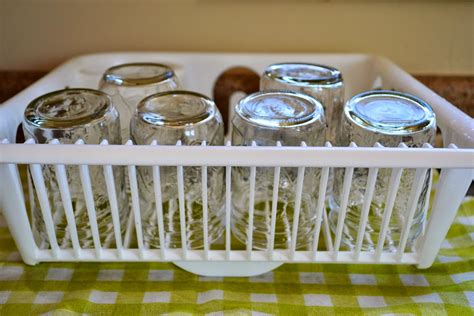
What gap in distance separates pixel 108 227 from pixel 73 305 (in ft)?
0.27

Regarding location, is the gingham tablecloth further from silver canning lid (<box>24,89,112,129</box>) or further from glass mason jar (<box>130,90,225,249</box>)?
silver canning lid (<box>24,89,112,129</box>)

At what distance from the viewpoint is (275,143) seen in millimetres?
389

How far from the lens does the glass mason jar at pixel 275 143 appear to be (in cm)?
38

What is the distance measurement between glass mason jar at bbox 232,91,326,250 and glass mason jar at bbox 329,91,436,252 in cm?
3

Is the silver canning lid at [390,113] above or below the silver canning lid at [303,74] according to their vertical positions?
above

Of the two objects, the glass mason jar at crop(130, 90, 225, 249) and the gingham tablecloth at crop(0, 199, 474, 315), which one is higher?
the glass mason jar at crop(130, 90, 225, 249)

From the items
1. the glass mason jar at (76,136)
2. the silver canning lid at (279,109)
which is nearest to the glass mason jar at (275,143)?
the silver canning lid at (279,109)

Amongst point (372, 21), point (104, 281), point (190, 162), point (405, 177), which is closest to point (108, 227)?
point (104, 281)

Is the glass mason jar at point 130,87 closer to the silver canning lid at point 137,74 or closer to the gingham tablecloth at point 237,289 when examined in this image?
the silver canning lid at point 137,74

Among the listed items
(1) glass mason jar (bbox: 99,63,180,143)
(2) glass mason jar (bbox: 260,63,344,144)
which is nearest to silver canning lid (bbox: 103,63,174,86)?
(1) glass mason jar (bbox: 99,63,180,143)

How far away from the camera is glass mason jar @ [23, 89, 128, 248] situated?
0.38 metres

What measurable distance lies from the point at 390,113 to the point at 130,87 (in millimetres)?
273

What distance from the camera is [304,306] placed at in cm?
38

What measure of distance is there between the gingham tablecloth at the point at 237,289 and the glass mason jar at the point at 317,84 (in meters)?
0.16
